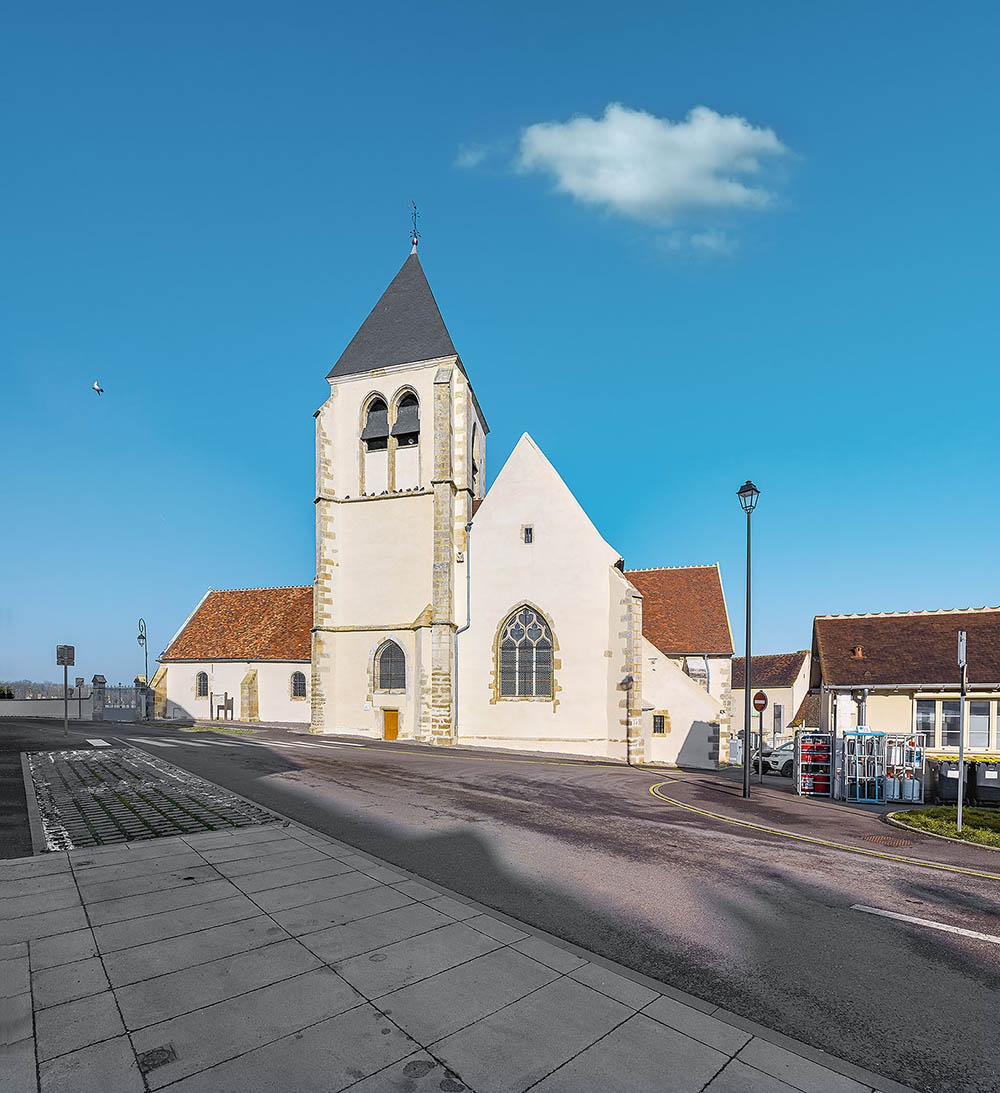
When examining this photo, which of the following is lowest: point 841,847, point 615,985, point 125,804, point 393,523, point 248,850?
point 841,847

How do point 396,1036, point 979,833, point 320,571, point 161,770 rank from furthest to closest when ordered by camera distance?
point 320,571 < point 161,770 < point 979,833 < point 396,1036

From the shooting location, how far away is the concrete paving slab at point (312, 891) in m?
6.36

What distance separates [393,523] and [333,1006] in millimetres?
25791

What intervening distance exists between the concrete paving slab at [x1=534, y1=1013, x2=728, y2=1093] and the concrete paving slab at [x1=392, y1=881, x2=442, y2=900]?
114 inches

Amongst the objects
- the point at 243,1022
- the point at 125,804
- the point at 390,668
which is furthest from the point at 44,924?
the point at 390,668

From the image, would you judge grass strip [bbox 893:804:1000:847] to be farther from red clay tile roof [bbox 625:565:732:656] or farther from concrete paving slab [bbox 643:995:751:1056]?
red clay tile roof [bbox 625:565:732:656]

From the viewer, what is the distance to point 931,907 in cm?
713

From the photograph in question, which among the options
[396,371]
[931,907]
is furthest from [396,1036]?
[396,371]

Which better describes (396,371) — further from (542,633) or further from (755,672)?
(755,672)

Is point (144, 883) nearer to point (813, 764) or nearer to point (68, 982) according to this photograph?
point (68, 982)

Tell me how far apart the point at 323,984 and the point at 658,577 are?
2977 centimetres

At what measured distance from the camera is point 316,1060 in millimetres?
3842

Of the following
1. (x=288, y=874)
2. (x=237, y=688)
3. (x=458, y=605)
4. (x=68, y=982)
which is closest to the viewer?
(x=68, y=982)

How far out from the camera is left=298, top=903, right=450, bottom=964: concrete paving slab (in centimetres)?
532
